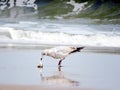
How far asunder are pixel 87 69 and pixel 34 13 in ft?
66.9

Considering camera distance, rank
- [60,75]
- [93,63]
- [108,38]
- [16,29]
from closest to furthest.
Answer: [60,75] → [93,63] → [108,38] → [16,29]

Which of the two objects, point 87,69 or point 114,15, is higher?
point 87,69

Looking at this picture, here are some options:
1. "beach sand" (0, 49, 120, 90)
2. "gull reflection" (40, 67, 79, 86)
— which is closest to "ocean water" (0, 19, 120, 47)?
"beach sand" (0, 49, 120, 90)

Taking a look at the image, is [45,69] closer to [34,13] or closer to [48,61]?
[48,61]

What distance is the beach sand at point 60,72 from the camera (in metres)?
8.78

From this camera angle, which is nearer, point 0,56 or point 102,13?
point 0,56

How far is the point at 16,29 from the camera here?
2186 centimetres

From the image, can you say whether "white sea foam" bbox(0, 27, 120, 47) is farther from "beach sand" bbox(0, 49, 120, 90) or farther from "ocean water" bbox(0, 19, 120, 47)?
"beach sand" bbox(0, 49, 120, 90)

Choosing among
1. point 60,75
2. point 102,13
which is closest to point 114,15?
point 102,13

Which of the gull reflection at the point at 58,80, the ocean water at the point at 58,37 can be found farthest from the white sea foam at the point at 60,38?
the gull reflection at the point at 58,80

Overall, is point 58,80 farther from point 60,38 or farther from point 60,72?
point 60,38

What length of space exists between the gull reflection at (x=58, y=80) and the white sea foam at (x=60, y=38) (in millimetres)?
7626

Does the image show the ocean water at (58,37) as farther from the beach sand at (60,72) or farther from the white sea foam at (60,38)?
the beach sand at (60,72)

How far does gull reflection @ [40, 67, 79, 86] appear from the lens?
8.96 m
